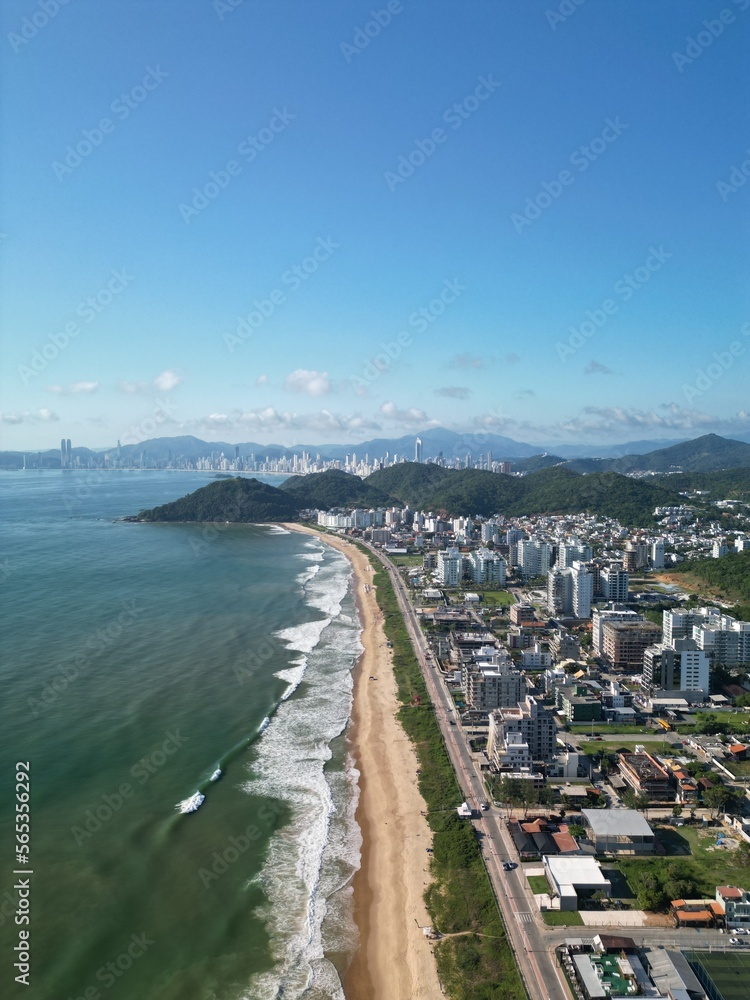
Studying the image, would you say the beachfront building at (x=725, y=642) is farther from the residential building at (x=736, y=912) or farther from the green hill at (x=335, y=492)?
the green hill at (x=335, y=492)

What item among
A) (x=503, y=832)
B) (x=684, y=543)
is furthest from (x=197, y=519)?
(x=503, y=832)

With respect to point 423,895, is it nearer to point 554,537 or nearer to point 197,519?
point 554,537

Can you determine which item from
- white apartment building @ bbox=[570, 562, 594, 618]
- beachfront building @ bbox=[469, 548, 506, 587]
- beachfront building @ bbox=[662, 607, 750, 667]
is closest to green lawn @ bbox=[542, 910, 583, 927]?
beachfront building @ bbox=[662, 607, 750, 667]

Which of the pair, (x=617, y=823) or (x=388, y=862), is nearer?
(x=388, y=862)

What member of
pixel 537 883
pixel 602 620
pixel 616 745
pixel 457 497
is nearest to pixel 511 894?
pixel 537 883

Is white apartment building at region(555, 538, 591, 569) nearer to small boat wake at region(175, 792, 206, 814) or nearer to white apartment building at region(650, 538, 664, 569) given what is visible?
white apartment building at region(650, 538, 664, 569)

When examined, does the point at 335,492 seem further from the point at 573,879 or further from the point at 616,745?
the point at 573,879

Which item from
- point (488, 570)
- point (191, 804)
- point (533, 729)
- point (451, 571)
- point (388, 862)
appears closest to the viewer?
point (388, 862)
